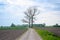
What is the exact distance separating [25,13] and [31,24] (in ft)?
22.3

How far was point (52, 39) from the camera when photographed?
50.5 feet

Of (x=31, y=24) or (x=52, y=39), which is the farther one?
(x=31, y=24)

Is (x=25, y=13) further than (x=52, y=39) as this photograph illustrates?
Yes

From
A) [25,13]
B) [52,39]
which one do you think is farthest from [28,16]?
[52,39]

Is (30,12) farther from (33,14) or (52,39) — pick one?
(52,39)

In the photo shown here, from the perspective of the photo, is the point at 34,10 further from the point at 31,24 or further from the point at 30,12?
the point at 31,24

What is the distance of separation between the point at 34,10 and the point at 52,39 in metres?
71.8

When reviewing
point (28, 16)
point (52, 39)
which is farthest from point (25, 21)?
point (52, 39)

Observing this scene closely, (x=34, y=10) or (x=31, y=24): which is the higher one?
(x=34, y=10)

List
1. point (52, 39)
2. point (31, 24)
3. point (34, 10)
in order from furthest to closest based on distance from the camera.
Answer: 1. point (31, 24)
2. point (34, 10)
3. point (52, 39)

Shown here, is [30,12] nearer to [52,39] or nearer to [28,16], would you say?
[28,16]

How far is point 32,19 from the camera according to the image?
→ 89125 mm

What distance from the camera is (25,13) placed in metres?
90.4

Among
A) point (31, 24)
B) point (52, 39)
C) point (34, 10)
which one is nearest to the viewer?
point (52, 39)
